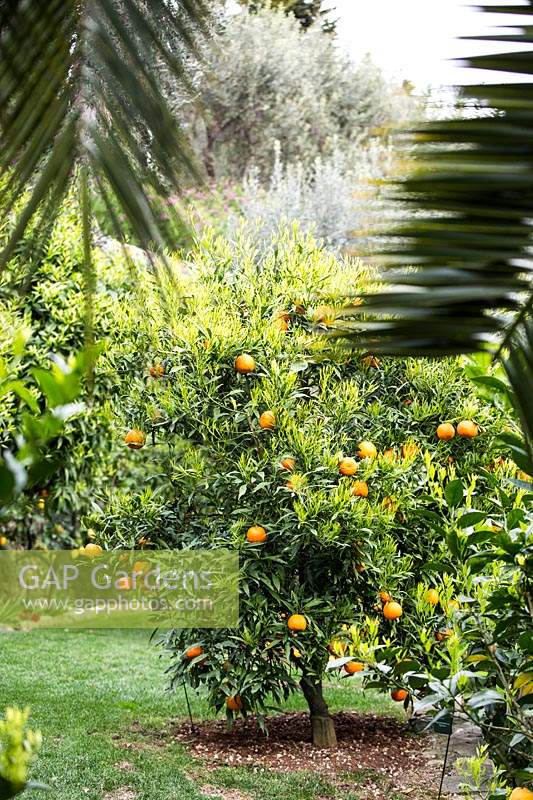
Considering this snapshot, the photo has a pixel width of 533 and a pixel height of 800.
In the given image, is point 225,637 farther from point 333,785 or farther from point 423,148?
point 423,148

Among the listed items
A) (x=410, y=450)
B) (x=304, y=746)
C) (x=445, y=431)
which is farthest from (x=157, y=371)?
(x=304, y=746)

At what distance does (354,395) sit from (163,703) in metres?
2.68

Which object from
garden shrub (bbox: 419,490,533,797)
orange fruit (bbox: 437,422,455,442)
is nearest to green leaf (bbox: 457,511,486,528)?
garden shrub (bbox: 419,490,533,797)

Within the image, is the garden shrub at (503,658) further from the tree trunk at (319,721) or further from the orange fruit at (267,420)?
the tree trunk at (319,721)

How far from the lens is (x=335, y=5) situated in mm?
420

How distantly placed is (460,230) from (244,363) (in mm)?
3533

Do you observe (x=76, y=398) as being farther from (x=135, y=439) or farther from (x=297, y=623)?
(x=297, y=623)

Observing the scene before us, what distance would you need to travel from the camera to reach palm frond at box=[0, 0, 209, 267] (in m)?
0.33

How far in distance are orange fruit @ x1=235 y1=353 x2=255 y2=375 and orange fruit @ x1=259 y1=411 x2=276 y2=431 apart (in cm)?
21

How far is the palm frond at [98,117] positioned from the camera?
0.33 meters

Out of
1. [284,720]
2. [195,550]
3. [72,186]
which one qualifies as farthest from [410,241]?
[284,720]

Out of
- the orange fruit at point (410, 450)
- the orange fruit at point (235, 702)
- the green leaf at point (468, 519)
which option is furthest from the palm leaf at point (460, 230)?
the orange fruit at point (235, 702)

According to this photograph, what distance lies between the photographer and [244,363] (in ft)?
12.5

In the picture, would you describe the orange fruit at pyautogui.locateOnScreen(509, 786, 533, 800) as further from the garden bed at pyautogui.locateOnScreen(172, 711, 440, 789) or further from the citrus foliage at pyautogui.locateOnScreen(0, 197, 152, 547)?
the citrus foliage at pyautogui.locateOnScreen(0, 197, 152, 547)
